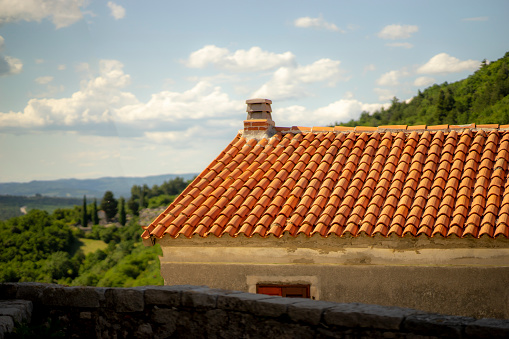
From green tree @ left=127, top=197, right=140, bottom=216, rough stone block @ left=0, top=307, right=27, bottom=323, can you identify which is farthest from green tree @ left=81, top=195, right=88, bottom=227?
rough stone block @ left=0, top=307, right=27, bottom=323

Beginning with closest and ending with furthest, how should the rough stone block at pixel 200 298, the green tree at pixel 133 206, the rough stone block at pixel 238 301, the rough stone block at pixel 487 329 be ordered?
1. the rough stone block at pixel 487 329
2. the rough stone block at pixel 238 301
3. the rough stone block at pixel 200 298
4. the green tree at pixel 133 206

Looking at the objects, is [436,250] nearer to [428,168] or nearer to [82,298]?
[428,168]

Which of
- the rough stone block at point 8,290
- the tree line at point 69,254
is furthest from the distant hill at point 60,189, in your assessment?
the rough stone block at point 8,290

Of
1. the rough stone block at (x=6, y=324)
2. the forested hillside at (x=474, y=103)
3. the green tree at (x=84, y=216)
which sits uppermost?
the forested hillside at (x=474, y=103)

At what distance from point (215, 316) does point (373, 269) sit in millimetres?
3131

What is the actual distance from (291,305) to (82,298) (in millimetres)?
1705

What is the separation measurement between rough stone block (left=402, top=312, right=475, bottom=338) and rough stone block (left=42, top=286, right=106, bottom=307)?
2232 mm

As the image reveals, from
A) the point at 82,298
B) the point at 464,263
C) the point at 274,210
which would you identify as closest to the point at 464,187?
the point at 464,263

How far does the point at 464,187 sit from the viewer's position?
6398 mm

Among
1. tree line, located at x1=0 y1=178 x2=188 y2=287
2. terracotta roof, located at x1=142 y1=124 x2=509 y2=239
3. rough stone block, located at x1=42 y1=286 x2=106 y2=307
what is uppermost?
terracotta roof, located at x1=142 y1=124 x2=509 y2=239

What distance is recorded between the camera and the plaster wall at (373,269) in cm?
570

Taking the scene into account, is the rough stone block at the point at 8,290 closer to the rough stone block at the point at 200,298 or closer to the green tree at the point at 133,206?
the rough stone block at the point at 200,298

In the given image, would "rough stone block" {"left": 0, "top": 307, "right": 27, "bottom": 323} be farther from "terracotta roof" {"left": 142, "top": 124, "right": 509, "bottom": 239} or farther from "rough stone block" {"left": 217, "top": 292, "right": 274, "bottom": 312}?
"terracotta roof" {"left": 142, "top": 124, "right": 509, "bottom": 239}

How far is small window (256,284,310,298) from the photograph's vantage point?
6176 mm
